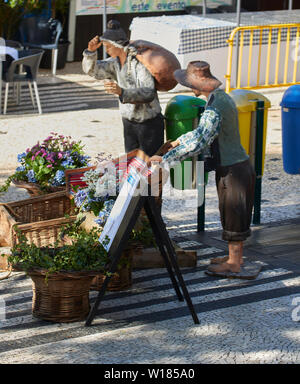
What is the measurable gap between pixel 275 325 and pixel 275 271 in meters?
1.13

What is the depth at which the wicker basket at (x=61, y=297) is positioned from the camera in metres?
5.80

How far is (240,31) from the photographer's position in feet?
49.2

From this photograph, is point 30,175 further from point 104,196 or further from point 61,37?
point 61,37

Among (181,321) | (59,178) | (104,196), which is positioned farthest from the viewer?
(59,178)

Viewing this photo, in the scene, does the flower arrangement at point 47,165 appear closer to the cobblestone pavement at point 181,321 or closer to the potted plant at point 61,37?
the cobblestone pavement at point 181,321

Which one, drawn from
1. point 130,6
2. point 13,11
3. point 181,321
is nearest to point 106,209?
point 181,321

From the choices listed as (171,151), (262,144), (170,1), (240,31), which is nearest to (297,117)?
(262,144)

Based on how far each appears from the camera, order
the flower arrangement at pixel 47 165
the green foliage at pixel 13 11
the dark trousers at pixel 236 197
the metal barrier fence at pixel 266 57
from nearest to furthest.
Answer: the dark trousers at pixel 236 197
the flower arrangement at pixel 47 165
the metal barrier fence at pixel 266 57
the green foliage at pixel 13 11

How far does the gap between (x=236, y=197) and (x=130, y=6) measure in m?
12.8

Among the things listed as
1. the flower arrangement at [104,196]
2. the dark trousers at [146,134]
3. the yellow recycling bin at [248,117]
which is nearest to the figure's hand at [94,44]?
the dark trousers at [146,134]

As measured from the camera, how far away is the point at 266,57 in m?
15.7

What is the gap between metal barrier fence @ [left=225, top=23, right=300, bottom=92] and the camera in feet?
49.5

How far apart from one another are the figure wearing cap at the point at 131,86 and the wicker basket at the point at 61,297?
188 cm

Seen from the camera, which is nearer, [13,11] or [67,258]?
[67,258]
